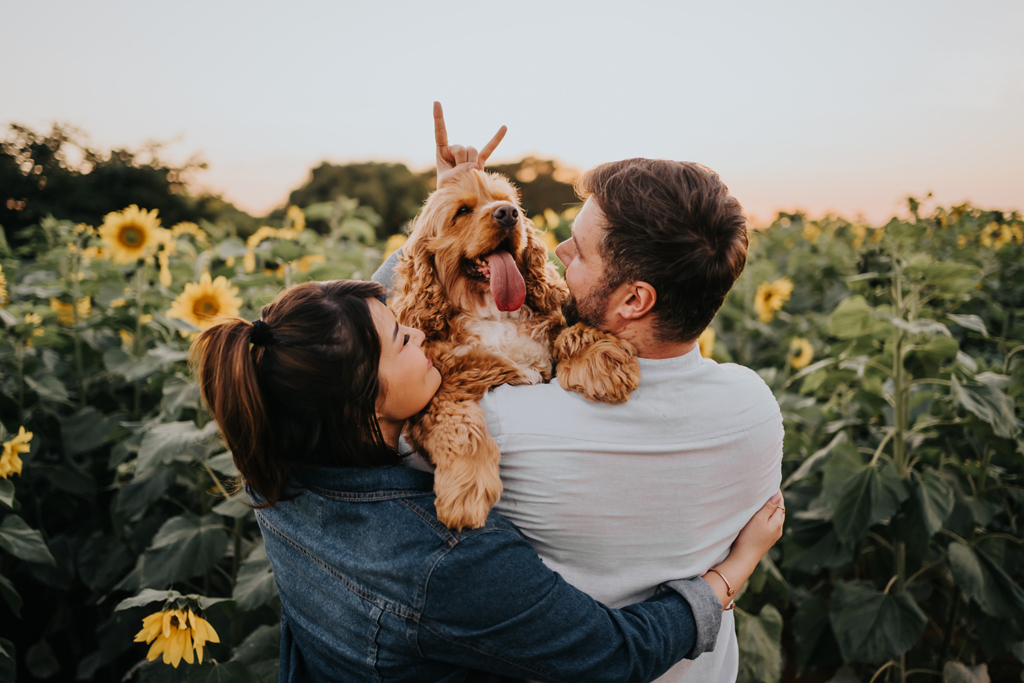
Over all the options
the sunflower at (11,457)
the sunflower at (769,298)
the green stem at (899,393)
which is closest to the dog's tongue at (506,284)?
the sunflower at (11,457)

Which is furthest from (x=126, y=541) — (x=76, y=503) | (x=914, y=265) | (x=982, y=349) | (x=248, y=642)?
(x=982, y=349)

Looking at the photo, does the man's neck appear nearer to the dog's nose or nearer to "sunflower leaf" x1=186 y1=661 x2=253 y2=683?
the dog's nose

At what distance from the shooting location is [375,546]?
1484 millimetres

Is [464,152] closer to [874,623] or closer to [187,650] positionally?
[187,650]

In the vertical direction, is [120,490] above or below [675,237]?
below

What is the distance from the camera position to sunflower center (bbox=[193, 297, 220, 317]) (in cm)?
329

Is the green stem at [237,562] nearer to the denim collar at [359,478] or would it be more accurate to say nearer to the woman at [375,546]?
the woman at [375,546]

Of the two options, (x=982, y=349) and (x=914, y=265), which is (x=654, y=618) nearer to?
(x=914, y=265)

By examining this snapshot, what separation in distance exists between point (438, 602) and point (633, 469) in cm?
58

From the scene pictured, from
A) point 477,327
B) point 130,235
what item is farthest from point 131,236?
point 477,327

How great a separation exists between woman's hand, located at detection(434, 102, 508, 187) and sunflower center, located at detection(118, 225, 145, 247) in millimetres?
2869

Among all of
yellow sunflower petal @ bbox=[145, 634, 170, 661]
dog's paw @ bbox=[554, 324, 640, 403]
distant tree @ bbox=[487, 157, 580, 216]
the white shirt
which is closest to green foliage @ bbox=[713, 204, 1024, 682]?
the white shirt

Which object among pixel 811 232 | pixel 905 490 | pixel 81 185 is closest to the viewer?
pixel 905 490

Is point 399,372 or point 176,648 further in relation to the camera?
Result: point 176,648
